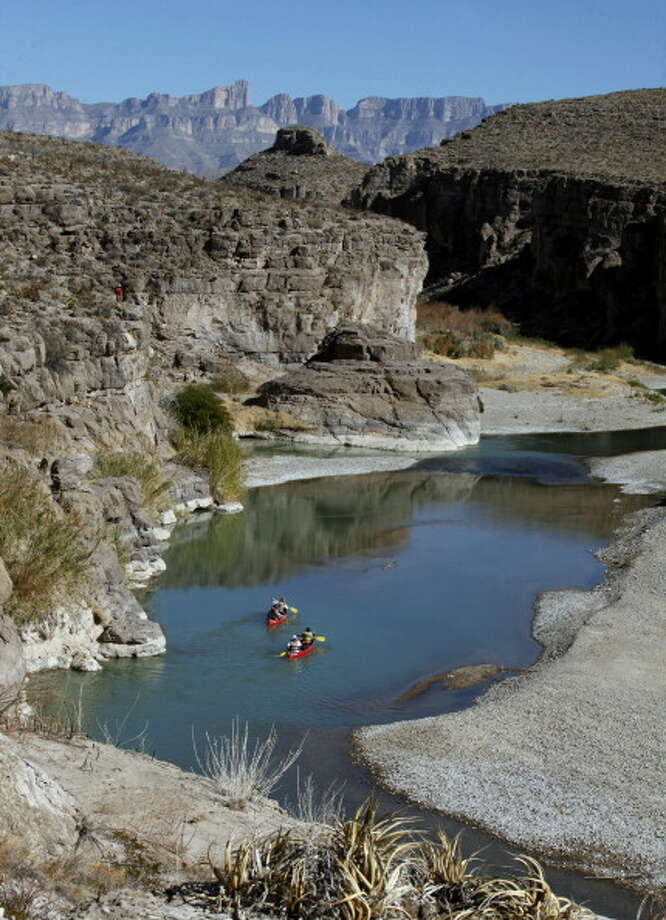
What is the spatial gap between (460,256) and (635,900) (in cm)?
7468

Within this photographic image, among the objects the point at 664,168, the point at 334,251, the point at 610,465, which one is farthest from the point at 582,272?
the point at 610,465

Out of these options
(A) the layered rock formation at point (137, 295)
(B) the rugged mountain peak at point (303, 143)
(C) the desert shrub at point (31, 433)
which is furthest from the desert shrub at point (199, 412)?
(B) the rugged mountain peak at point (303, 143)

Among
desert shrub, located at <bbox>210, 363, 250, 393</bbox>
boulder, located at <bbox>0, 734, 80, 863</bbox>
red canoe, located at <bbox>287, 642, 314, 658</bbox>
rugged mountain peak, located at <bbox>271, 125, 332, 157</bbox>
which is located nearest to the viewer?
boulder, located at <bbox>0, 734, 80, 863</bbox>

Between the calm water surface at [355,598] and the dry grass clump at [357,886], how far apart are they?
4695mm

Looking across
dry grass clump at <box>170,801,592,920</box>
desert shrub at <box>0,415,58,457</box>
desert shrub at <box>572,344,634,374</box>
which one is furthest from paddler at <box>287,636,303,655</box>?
desert shrub at <box>572,344,634,374</box>

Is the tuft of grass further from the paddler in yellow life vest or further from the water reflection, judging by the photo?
the water reflection

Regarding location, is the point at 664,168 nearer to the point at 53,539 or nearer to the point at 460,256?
the point at 460,256

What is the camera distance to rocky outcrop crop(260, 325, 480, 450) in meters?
40.2

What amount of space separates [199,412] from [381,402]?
767cm

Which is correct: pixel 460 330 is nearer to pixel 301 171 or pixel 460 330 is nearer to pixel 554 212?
pixel 554 212

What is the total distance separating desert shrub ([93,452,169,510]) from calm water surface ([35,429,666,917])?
1.00m

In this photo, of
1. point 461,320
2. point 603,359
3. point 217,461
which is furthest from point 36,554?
point 461,320

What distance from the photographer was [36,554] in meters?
17.8

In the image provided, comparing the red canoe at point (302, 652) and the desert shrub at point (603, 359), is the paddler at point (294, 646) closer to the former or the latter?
the red canoe at point (302, 652)
